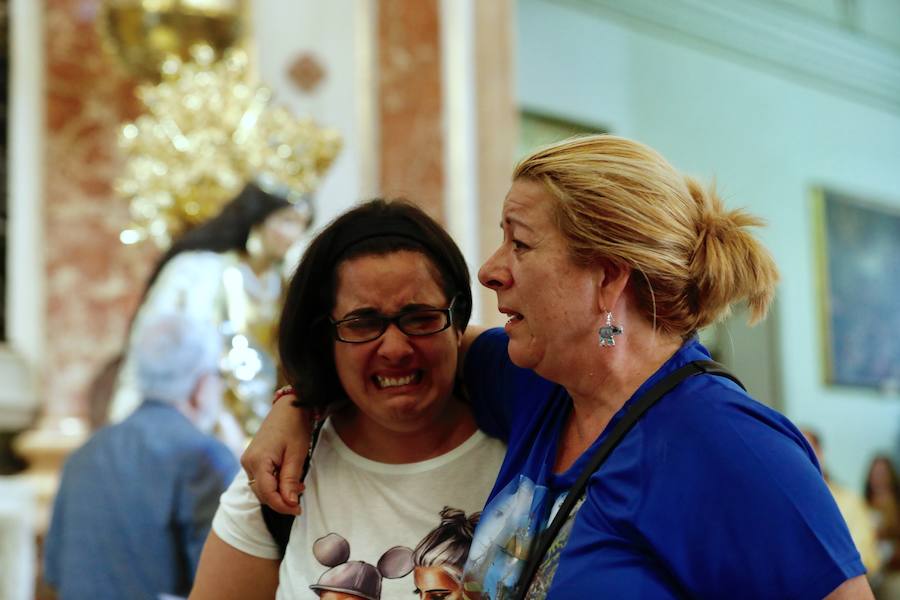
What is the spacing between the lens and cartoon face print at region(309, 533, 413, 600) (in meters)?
2.08

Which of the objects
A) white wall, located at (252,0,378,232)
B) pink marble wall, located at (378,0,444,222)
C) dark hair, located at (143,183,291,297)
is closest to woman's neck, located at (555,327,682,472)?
dark hair, located at (143,183,291,297)

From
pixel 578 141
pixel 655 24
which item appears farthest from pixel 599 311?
pixel 655 24

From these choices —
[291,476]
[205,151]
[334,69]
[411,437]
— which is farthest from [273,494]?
[334,69]

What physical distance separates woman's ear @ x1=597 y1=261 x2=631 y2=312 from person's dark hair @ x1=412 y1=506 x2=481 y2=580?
0.44 meters

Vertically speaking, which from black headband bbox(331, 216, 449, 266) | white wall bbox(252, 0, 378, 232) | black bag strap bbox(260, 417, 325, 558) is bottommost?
black bag strap bbox(260, 417, 325, 558)

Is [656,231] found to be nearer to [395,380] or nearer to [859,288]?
[395,380]

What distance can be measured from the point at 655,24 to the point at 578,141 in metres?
9.44

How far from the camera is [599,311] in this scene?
195 cm

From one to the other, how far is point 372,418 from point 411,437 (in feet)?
0.25

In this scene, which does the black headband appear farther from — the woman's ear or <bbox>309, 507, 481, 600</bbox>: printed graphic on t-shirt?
<bbox>309, 507, 481, 600</bbox>: printed graphic on t-shirt

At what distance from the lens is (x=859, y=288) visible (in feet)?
41.9

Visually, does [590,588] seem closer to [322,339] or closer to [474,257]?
[322,339]

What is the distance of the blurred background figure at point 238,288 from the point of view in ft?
14.3

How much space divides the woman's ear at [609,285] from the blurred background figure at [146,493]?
6.23 ft
